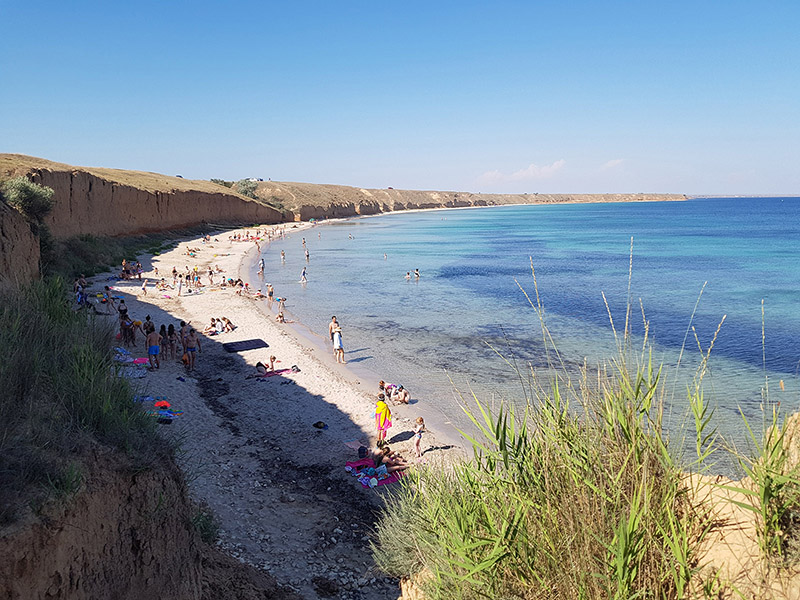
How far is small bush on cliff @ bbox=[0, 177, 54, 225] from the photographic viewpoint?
22359mm

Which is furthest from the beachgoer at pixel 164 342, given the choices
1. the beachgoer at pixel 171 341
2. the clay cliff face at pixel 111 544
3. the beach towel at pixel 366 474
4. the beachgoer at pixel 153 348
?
the clay cliff face at pixel 111 544

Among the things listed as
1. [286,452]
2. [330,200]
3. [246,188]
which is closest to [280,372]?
[286,452]

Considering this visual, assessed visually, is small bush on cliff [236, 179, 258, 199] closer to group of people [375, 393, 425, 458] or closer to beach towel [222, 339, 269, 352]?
beach towel [222, 339, 269, 352]

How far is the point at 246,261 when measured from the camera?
4431 cm

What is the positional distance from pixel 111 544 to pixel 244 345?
1505 cm

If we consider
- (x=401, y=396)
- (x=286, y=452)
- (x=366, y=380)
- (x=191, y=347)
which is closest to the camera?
(x=286, y=452)

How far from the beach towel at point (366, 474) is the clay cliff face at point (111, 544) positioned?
4752mm

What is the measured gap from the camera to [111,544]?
4.43 meters

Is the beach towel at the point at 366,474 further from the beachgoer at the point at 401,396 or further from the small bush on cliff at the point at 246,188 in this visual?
the small bush on cliff at the point at 246,188

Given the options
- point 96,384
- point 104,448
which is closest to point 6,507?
point 104,448

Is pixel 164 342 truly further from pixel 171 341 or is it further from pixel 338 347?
pixel 338 347

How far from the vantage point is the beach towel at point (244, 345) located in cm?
1884

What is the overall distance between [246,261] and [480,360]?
98.0ft

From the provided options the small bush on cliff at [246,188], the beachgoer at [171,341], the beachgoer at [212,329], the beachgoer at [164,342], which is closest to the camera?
the beachgoer at [164,342]
